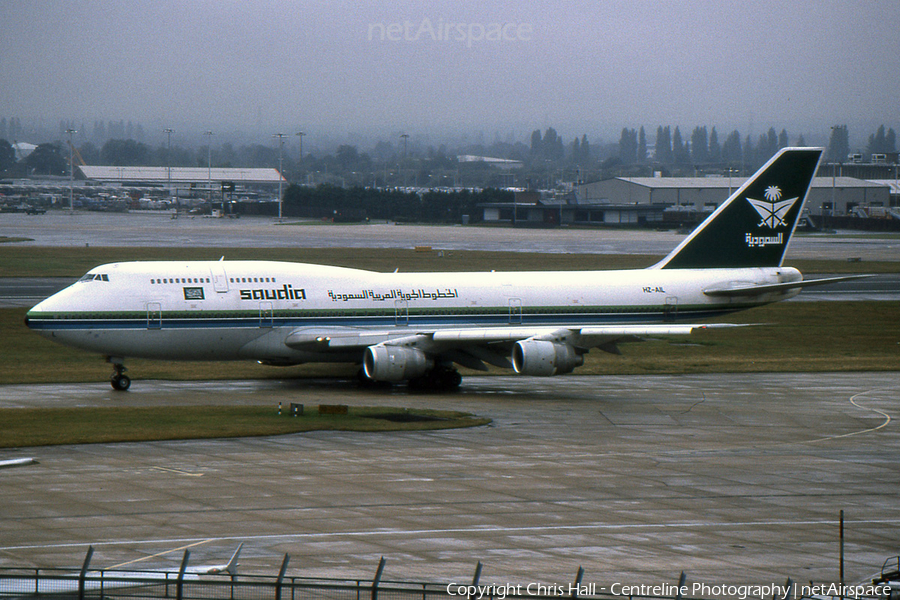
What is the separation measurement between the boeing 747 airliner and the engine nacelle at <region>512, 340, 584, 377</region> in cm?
5

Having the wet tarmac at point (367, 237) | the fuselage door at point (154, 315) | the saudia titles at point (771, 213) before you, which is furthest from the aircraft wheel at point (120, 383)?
the wet tarmac at point (367, 237)

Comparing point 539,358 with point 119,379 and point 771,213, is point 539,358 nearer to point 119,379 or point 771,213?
point 119,379

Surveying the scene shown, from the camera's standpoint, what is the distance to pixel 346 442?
108ft

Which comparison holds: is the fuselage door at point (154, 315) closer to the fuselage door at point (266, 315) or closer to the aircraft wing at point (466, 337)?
the fuselage door at point (266, 315)

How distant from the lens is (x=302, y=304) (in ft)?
143

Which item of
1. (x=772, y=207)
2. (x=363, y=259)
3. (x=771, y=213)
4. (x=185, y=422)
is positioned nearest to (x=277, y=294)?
(x=185, y=422)

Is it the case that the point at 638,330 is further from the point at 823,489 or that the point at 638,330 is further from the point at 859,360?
the point at 859,360

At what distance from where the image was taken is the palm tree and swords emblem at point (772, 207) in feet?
170

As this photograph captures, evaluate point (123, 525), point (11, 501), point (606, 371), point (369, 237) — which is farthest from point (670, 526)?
point (369, 237)

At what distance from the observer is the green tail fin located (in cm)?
5156

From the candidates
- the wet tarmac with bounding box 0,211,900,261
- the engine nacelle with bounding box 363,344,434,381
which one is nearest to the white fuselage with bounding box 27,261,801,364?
the engine nacelle with bounding box 363,344,434,381

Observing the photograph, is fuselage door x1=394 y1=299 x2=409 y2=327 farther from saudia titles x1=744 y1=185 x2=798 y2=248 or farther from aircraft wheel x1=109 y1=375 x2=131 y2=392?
saudia titles x1=744 y1=185 x2=798 y2=248

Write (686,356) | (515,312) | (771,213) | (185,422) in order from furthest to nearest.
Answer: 1. (686,356)
2. (771,213)
3. (515,312)
4. (185,422)

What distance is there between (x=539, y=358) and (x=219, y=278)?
1385 centimetres
